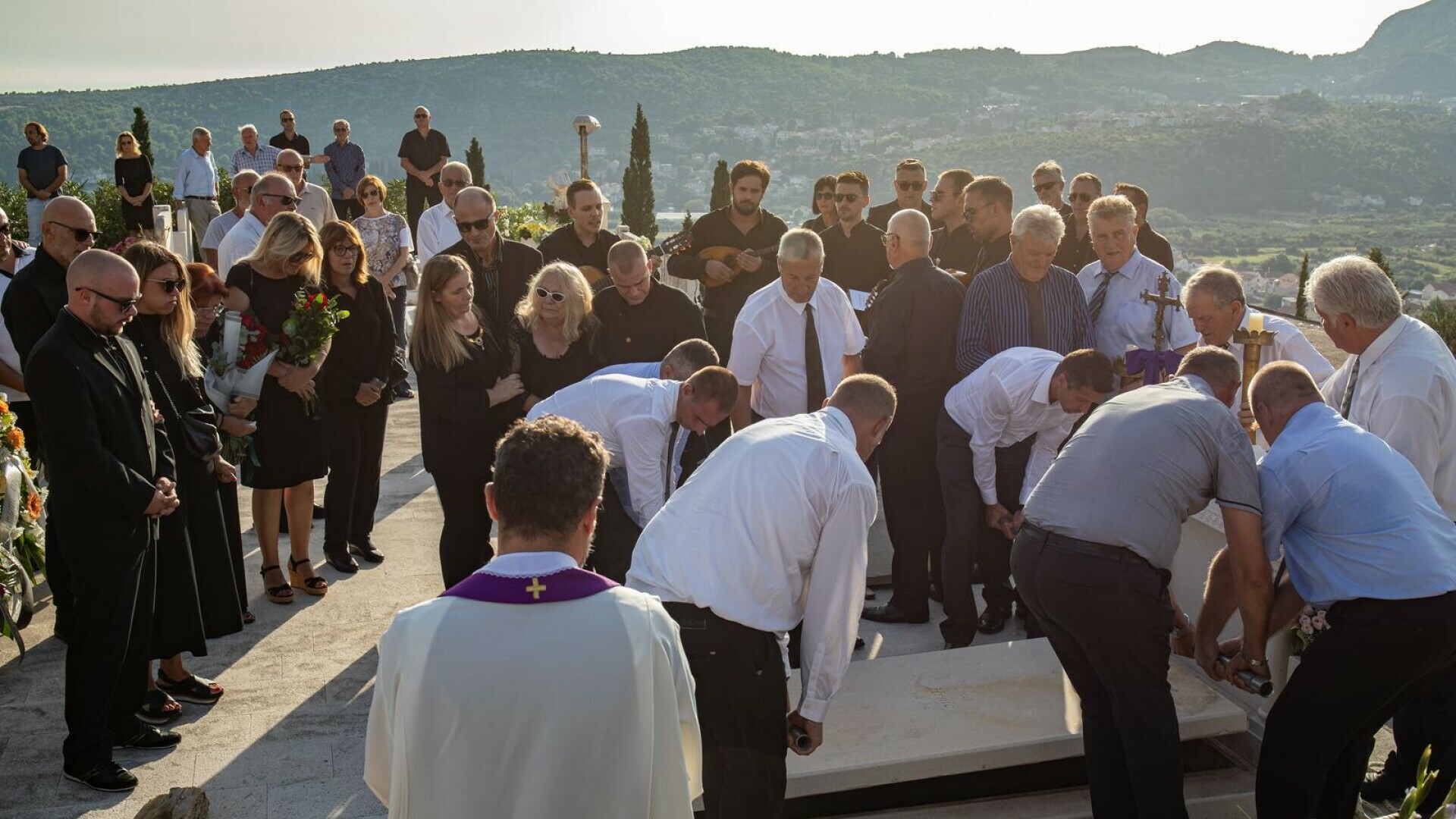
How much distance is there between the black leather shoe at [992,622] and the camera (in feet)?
20.1

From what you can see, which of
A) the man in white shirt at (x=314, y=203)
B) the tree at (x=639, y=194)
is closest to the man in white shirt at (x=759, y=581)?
the man in white shirt at (x=314, y=203)

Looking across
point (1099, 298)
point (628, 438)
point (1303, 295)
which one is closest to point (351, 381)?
point (628, 438)

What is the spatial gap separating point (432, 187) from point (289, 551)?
28.0ft

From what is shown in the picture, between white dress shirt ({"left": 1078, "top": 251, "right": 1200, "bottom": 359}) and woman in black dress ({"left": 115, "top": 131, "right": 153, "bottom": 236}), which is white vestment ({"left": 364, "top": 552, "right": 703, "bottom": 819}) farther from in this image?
woman in black dress ({"left": 115, "top": 131, "right": 153, "bottom": 236})

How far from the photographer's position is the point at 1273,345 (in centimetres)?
588

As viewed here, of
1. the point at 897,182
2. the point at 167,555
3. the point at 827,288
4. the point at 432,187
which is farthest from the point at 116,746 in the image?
the point at 432,187

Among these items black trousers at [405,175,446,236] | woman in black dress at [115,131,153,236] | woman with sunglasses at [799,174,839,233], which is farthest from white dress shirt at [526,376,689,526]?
woman in black dress at [115,131,153,236]

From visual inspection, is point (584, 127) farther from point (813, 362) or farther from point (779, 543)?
point (779, 543)

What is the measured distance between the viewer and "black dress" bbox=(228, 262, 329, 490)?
19.7 ft

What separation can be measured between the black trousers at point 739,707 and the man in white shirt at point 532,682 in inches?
42.9

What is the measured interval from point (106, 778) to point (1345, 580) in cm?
438

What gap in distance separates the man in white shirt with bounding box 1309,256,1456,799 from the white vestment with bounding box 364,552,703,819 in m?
3.22

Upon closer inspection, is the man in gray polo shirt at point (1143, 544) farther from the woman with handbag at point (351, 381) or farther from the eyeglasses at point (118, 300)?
the woman with handbag at point (351, 381)

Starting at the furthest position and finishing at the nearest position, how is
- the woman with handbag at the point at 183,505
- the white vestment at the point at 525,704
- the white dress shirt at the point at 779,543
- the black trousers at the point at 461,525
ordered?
the black trousers at the point at 461,525 → the woman with handbag at the point at 183,505 → the white dress shirt at the point at 779,543 → the white vestment at the point at 525,704
